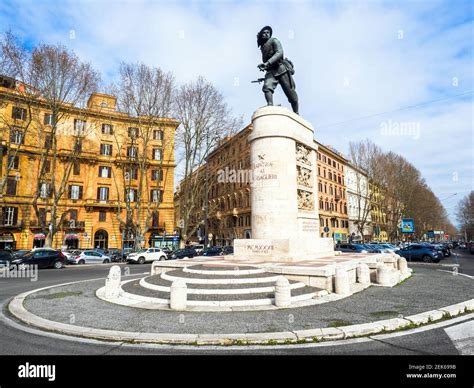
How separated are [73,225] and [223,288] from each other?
36483 millimetres

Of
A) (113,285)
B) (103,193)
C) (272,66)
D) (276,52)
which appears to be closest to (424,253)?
(272,66)

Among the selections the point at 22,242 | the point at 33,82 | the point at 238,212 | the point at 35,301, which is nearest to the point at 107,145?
the point at 22,242

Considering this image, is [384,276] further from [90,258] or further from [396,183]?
[396,183]

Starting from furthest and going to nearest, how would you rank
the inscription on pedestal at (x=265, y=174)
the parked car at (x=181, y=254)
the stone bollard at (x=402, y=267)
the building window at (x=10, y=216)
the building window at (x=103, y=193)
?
the building window at (x=103, y=193) < the building window at (x=10, y=216) < the parked car at (x=181, y=254) < the stone bollard at (x=402, y=267) < the inscription on pedestal at (x=265, y=174)

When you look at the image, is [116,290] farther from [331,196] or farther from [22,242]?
[331,196]

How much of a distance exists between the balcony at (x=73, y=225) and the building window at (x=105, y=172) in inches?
300

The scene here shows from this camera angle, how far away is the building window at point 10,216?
36000 millimetres

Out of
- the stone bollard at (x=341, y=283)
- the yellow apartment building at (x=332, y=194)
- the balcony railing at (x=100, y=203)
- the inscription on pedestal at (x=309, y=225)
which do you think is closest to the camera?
the stone bollard at (x=341, y=283)

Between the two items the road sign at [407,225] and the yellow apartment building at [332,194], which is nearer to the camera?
the road sign at [407,225]

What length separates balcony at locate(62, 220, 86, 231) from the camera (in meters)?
38.4

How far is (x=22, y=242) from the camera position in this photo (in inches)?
1451

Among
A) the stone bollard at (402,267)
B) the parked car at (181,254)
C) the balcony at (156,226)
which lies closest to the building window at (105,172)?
the balcony at (156,226)

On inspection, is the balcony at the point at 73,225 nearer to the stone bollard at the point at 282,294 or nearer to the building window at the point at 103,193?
the building window at the point at 103,193

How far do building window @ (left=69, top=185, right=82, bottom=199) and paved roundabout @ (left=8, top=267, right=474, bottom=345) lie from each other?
35.3 meters
